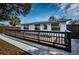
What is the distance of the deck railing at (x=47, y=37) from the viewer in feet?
8.89

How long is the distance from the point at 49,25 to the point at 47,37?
9.5 inches

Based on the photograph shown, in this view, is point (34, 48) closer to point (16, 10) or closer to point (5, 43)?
point (5, 43)

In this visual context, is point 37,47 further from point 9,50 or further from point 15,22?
point 15,22

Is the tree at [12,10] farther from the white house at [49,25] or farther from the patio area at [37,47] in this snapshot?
the patio area at [37,47]

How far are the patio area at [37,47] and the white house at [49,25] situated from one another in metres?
→ 0.31

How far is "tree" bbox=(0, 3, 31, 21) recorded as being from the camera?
9.39 feet

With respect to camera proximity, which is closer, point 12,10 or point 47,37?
point 47,37

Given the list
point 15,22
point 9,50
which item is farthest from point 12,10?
point 9,50

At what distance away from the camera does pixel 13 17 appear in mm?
2902

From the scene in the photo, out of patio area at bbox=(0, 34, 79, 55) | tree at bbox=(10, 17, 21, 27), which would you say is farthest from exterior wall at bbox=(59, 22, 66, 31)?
tree at bbox=(10, 17, 21, 27)

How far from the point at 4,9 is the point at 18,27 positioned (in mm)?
463

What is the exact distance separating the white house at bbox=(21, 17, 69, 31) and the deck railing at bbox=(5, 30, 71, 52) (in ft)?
0.26

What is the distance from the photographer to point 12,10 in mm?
2939

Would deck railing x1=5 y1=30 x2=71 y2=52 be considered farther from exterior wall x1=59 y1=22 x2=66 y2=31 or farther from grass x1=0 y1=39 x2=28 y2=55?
grass x1=0 y1=39 x2=28 y2=55
